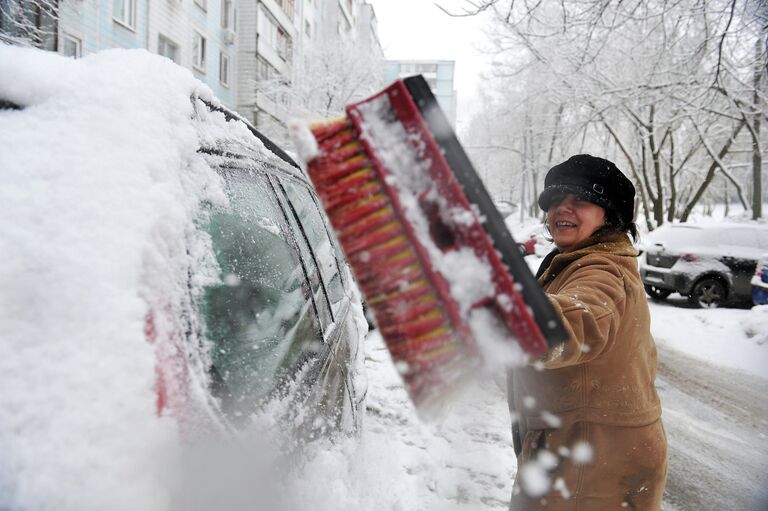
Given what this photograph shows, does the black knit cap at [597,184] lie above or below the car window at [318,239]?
above

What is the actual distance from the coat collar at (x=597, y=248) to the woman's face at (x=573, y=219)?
3 centimetres

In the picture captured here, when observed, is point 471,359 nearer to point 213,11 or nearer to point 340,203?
point 340,203

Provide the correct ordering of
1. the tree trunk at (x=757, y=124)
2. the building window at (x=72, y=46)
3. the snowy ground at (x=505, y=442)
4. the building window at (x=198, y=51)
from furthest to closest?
the building window at (x=198, y=51) < the building window at (x=72, y=46) < the tree trunk at (x=757, y=124) < the snowy ground at (x=505, y=442)

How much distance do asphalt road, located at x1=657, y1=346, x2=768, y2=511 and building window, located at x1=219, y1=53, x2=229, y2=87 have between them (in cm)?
2046

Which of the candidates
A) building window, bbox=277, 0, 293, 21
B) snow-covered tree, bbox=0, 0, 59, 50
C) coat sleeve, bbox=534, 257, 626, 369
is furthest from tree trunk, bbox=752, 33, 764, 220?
building window, bbox=277, 0, 293, 21

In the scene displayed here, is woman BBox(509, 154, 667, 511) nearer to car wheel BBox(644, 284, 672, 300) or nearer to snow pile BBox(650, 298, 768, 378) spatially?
snow pile BBox(650, 298, 768, 378)

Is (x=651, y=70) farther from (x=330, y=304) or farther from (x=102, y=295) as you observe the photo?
(x=102, y=295)

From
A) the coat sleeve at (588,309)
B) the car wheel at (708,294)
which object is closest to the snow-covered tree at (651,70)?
the car wheel at (708,294)

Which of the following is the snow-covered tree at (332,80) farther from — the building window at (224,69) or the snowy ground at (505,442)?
the snowy ground at (505,442)

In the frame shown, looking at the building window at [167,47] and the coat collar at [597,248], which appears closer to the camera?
the coat collar at [597,248]

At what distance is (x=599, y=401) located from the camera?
1519 mm

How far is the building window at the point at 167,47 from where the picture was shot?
15.7 metres

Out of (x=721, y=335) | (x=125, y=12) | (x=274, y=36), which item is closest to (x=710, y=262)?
(x=721, y=335)

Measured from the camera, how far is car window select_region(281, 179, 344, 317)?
217 centimetres
